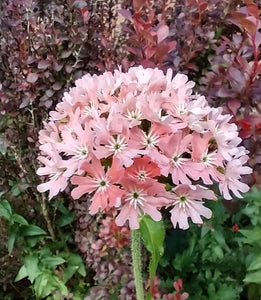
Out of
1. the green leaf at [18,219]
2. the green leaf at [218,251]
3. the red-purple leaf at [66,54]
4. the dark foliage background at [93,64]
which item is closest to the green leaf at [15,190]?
the dark foliage background at [93,64]

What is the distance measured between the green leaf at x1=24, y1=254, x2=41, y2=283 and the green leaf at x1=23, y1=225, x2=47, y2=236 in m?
0.10

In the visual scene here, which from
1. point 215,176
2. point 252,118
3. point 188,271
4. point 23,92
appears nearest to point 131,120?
point 215,176

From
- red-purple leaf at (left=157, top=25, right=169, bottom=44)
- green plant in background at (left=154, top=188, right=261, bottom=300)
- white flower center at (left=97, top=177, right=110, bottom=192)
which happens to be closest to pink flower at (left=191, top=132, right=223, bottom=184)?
white flower center at (left=97, top=177, right=110, bottom=192)

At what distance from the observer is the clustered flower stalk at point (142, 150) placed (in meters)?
1.45

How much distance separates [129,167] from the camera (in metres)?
1.45

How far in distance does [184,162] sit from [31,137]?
3.74ft

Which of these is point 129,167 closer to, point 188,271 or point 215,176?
point 215,176

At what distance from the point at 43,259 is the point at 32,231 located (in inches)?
5.3

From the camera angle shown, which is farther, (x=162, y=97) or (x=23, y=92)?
(x=23, y=92)

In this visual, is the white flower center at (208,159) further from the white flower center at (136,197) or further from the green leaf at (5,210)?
the green leaf at (5,210)

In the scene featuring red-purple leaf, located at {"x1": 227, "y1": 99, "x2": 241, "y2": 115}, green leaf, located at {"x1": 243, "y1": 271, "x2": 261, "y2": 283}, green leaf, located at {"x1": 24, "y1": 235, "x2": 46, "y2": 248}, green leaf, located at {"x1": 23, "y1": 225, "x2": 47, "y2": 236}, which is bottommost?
green leaf, located at {"x1": 243, "y1": 271, "x2": 261, "y2": 283}

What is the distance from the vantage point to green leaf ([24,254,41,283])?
8.44ft

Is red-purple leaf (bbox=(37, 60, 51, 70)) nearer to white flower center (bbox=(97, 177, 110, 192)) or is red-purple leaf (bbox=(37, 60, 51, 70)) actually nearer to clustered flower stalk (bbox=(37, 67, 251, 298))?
clustered flower stalk (bbox=(37, 67, 251, 298))

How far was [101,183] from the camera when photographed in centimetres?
145
